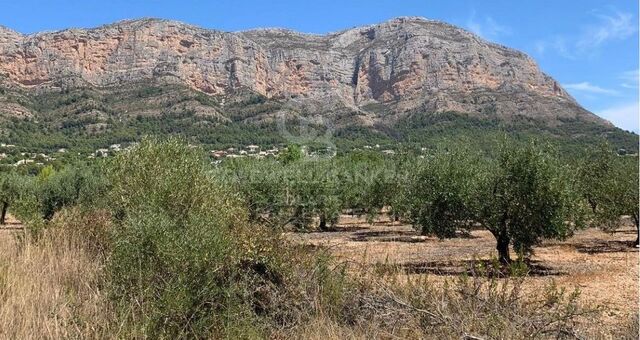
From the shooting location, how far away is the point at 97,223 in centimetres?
744

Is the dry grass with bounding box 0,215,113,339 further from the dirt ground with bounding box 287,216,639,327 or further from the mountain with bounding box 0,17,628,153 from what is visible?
the mountain with bounding box 0,17,628,153

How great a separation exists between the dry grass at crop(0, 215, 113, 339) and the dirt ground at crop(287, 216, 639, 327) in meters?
2.71

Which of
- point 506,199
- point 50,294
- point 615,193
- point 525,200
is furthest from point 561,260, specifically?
point 50,294

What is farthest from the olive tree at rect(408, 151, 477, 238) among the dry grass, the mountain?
the mountain

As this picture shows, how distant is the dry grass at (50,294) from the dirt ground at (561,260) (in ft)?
8.89

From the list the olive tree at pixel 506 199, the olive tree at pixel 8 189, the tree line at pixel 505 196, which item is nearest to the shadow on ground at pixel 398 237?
the tree line at pixel 505 196

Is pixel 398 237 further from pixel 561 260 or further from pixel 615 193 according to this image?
pixel 615 193

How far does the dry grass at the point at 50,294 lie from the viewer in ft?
13.2

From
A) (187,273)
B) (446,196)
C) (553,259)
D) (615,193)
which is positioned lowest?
(553,259)

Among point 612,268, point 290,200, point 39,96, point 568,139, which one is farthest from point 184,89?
point 612,268

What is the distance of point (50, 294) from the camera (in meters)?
4.67

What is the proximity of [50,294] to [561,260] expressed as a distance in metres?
17.3

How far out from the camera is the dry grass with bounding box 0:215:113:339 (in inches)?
158

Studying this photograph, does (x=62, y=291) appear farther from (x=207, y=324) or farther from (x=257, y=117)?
(x=257, y=117)
